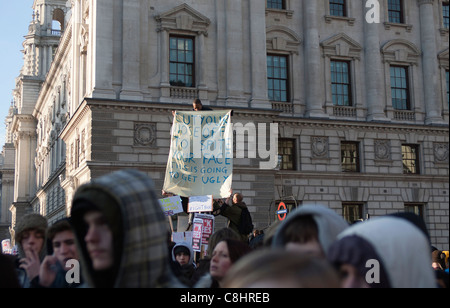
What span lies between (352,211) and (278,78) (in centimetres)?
803

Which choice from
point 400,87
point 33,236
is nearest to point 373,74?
point 400,87

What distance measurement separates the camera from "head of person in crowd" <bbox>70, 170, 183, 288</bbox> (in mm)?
2801

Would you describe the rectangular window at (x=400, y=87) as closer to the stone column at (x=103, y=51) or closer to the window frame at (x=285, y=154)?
the window frame at (x=285, y=154)

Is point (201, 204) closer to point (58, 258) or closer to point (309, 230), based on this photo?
point (58, 258)

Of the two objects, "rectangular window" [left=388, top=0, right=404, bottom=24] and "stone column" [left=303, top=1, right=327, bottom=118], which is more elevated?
"rectangular window" [left=388, top=0, right=404, bottom=24]

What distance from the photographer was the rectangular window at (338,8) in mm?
32812

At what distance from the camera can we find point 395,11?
33.9 m

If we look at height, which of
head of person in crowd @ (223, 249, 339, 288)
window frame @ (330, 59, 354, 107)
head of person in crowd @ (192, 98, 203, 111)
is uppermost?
window frame @ (330, 59, 354, 107)

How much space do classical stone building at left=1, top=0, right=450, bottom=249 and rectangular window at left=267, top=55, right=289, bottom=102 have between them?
0.06 metres

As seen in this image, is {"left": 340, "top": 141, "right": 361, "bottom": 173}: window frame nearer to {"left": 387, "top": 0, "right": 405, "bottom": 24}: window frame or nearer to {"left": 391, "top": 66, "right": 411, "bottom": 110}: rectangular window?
{"left": 391, "top": 66, "right": 411, "bottom": 110}: rectangular window

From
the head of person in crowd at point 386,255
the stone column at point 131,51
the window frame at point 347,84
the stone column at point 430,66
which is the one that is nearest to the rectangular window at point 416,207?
the stone column at point 430,66

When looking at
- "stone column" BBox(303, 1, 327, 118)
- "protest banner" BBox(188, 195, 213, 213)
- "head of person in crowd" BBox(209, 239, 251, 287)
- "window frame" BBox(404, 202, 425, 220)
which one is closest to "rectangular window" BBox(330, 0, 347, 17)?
"stone column" BBox(303, 1, 327, 118)

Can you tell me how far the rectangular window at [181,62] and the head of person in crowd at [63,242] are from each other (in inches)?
905
